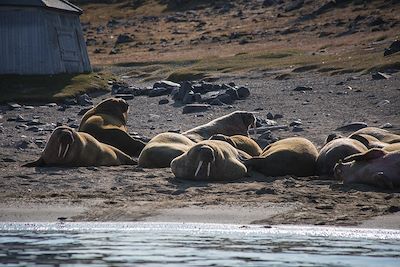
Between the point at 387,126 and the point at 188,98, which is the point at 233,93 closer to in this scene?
the point at 188,98

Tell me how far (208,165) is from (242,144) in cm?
238

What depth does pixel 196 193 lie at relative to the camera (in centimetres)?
1271

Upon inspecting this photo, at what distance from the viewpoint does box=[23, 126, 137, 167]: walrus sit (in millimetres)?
15008

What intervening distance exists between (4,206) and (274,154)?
153 inches

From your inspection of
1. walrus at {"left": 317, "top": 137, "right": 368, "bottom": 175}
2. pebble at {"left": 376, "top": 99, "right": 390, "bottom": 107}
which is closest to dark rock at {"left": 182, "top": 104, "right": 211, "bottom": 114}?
pebble at {"left": 376, "top": 99, "right": 390, "bottom": 107}

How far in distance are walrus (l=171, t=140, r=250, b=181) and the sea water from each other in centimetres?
261

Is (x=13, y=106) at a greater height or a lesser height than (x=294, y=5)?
lesser

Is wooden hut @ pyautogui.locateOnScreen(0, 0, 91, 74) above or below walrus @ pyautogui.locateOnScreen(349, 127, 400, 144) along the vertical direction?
above

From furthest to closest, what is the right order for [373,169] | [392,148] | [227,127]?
[227,127]
[392,148]
[373,169]

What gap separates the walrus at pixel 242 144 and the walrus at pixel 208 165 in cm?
150

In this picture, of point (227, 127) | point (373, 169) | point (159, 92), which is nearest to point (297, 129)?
point (227, 127)

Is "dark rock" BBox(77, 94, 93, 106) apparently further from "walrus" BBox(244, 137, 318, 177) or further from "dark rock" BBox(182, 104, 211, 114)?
"walrus" BBox(244, 137, 318, 177)

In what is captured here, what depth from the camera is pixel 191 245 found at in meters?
10.0

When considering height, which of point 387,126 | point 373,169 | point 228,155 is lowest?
point 387,126
